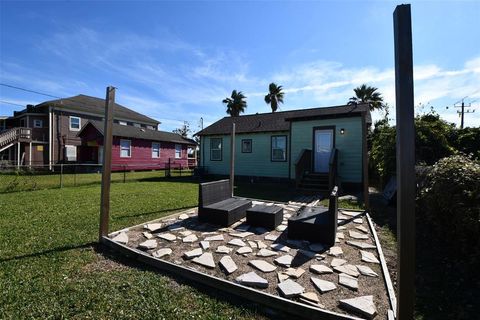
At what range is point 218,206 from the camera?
5.79m

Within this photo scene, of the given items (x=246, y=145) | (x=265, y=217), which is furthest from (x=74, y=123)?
(x=265, y=217)

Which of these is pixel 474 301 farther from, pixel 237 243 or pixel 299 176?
pixel 299 176

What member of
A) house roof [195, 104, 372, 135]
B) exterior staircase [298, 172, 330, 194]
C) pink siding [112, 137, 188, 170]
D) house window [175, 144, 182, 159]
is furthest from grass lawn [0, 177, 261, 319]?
house window [175, 144, 182, 159]

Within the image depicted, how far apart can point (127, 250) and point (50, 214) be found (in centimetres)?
364

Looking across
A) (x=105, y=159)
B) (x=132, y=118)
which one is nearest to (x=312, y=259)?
(x=105, y=159)

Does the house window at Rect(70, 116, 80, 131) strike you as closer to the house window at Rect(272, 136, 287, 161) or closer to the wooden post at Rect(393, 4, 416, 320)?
the house window at Rect(272, 136, 287, 161)

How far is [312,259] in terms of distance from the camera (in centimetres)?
382

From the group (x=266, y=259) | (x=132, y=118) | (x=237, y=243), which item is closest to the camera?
(x=266, y=259)

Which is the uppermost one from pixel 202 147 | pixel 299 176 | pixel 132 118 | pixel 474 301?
pixel 132 118

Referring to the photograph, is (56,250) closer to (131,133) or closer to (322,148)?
(322,148)

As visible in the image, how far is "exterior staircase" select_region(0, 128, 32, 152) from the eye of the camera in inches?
787

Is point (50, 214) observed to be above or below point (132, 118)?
below

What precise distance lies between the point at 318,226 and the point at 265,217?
121 cm

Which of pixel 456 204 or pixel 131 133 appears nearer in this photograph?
pixel 456 204
